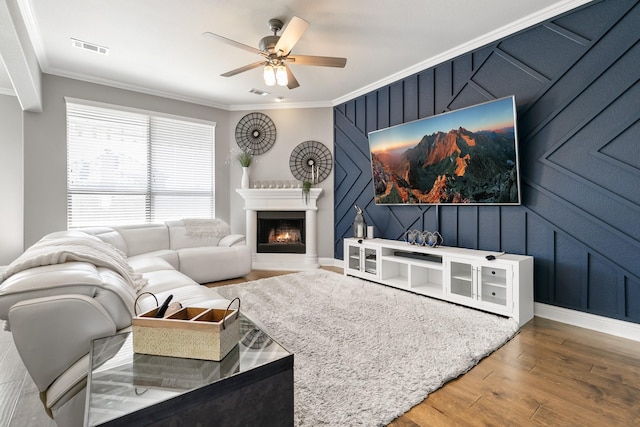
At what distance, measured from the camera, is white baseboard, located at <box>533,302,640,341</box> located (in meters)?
2.35

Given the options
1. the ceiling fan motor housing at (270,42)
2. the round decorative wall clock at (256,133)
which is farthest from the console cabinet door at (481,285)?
the round decorative wall clock at (256,133)

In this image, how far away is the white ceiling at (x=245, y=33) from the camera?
268cm

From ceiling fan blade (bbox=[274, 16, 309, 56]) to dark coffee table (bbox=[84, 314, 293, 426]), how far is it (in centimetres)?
223

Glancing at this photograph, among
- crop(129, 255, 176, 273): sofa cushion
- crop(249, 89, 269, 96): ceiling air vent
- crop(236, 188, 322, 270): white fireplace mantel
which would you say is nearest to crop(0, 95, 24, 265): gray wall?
crop(129, 255, 176, 273): sofa cushion

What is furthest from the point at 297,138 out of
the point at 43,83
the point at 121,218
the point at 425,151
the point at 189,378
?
the point at 189,378

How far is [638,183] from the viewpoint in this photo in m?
2.31

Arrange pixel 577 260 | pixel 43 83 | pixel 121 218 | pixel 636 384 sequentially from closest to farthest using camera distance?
pixel 636 384 < pixel 577 260 < pixel 43 83 < pixel 121 218

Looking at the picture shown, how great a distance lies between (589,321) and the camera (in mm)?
2549

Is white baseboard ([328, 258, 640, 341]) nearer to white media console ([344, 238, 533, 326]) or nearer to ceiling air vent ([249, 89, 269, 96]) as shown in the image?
white media console ([344, 238, 533, 326])

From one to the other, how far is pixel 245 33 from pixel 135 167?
276 cm

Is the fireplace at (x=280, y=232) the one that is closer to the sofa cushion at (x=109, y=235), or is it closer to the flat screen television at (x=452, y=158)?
the flat screen television at (x=452, y=158)

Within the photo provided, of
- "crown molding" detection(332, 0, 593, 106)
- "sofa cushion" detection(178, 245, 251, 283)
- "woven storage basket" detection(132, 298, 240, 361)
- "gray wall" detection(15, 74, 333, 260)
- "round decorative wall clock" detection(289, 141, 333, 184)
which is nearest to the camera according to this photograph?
"woven storage basket" detection(132, 298, 240, 361)

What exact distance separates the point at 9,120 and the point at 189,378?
19.2ft

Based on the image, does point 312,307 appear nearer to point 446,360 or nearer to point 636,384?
point 446,360
